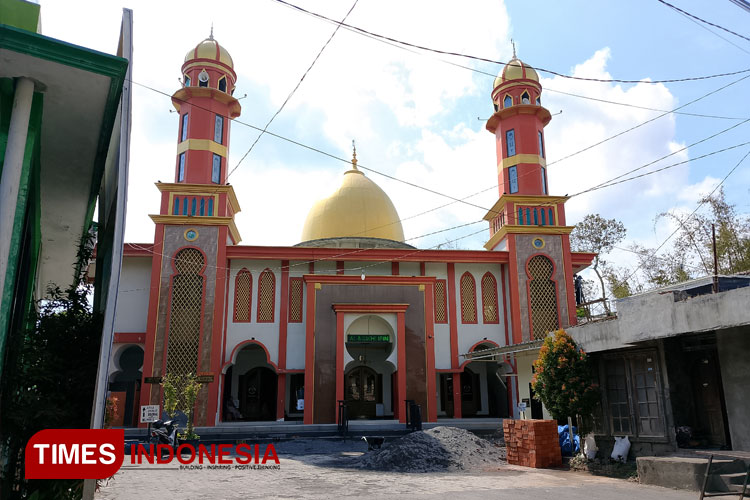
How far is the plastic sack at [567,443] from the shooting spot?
12172 mm

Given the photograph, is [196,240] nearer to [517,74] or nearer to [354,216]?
[354,216]

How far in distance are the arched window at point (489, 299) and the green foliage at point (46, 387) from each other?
19.0 meters

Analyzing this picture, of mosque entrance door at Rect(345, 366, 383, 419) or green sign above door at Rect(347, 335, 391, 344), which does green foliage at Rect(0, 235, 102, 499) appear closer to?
green sign above door at Rect(347, 335, 391, 344)

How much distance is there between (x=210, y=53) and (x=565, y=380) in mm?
19362

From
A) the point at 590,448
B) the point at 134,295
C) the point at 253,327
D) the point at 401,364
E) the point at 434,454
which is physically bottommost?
the point at 434,454

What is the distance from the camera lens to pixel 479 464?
12016 millimetres

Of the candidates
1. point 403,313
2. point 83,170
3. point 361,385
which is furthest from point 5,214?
point 361,385

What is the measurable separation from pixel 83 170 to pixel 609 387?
33.9 feet

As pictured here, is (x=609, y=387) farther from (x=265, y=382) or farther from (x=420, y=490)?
(x=265, y=382)

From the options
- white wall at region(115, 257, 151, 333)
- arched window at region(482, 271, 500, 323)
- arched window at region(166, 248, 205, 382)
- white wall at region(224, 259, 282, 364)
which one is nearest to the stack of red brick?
arched window at region(482, 271, 500, 323)

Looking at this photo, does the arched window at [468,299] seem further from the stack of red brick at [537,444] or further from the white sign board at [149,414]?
the white sign board at [149,414]

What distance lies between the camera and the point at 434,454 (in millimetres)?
12078

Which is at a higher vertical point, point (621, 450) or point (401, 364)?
point (401, 364)

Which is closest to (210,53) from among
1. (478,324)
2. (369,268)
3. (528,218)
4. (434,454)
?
A: (369,268)
